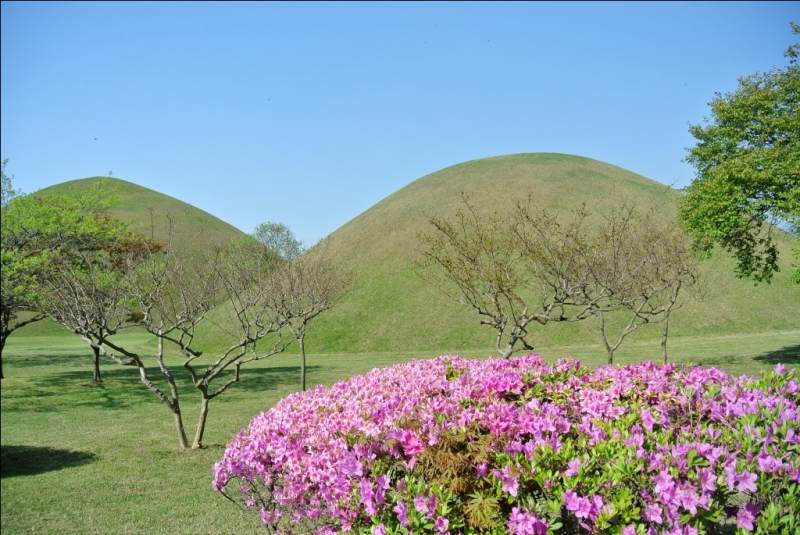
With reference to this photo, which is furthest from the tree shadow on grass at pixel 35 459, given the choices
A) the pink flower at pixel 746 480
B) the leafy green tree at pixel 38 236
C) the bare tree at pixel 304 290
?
the pink flower at pixel 746 480

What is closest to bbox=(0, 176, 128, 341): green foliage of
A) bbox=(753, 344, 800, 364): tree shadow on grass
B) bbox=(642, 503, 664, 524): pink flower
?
bbox=(642, 503, 664, 524): pink flower

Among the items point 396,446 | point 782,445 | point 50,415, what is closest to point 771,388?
point 782,445

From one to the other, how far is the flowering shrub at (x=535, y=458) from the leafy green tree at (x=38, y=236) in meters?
16.3

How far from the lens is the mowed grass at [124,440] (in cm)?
844

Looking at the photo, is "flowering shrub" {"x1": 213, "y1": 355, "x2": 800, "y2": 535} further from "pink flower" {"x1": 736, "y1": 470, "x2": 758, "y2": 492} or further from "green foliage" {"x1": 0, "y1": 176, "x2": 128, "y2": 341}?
"green foliage" {"x1": 0, "y1": 176, "x2": 128, "y2": 341}

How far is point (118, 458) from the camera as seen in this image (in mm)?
12430

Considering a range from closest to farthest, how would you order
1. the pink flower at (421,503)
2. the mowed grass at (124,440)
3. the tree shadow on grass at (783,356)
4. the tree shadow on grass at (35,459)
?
1. the pink flower at (421,503)
2. the mowed grass at (124,440)
3. the tree shadow on grass at (35,459)
4. the tree shadow on grass at (783,356)

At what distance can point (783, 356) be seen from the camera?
83.3 feet

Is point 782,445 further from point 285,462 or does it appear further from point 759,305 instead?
point 759,305

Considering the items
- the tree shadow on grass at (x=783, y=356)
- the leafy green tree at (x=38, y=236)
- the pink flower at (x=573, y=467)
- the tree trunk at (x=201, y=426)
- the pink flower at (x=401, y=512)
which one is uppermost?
the leafy green tree at (x=38, y=236)

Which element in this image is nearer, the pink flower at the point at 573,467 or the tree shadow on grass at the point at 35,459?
the pink flower at the point at 573,467

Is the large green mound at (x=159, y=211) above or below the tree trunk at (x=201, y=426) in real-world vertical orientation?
above

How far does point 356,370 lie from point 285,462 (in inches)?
900

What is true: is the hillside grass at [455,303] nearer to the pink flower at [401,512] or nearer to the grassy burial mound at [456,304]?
the grassy burial mound at [456,304]
